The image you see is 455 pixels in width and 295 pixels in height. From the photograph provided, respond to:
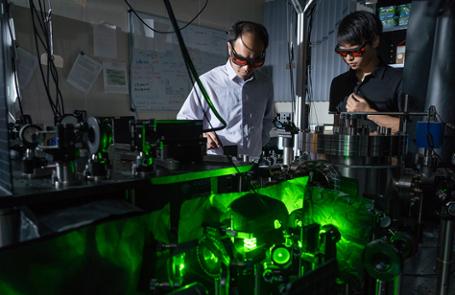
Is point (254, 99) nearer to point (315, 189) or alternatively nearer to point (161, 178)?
point (315, 189)

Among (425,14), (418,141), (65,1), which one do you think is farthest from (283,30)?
(418,141)

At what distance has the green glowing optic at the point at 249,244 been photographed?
622mm

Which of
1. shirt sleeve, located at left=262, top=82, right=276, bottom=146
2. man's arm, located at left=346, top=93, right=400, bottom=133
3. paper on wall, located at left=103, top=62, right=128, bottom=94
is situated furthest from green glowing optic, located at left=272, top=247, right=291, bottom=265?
paper on wall, located at left=103, top=62, right=128, bottom=94

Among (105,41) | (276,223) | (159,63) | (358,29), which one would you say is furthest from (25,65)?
(276,223)

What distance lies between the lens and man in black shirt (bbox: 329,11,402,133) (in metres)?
1.37

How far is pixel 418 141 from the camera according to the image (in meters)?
0.94

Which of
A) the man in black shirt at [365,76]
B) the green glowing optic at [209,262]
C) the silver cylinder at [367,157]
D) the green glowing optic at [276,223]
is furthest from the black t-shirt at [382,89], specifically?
the green glowing optic at [209,262]

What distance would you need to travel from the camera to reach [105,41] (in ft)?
7.75

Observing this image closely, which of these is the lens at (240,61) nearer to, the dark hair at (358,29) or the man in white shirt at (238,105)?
the man in white shirt at (238,105)

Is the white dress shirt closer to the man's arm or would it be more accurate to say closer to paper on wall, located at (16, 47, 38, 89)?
the man's arm

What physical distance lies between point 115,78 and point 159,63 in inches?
A: 16.4

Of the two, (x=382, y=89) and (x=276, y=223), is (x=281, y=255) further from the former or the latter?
(x=382, y=89)

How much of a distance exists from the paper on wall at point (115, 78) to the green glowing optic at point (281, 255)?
2.11 meters

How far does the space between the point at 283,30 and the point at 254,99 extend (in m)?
1.85
